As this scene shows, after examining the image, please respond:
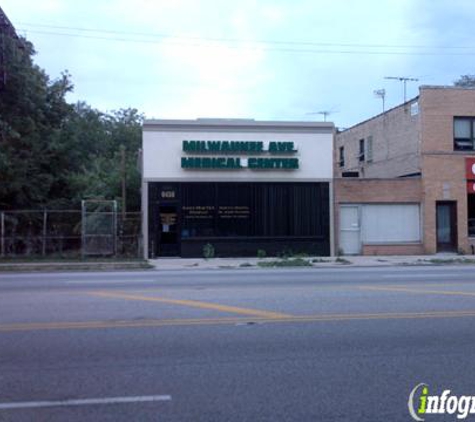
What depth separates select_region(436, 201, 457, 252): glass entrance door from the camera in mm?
27641

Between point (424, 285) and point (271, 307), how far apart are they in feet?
17.1

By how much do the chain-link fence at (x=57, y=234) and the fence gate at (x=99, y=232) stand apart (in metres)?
0.04

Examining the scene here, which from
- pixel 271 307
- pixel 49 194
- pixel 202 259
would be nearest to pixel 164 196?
pixel 202 259

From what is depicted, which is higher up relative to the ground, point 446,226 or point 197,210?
point 197,210

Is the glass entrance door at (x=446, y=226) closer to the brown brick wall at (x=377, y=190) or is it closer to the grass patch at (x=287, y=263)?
the brown brick wall at (x=377, y=190)

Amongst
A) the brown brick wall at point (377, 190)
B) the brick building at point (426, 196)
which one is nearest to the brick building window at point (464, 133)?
the brick building at point (426, 196)

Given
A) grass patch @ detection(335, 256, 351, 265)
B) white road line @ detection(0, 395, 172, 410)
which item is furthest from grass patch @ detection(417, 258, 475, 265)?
white road line @ detection(0, 395, 172, 410)

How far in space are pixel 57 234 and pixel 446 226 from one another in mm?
16822

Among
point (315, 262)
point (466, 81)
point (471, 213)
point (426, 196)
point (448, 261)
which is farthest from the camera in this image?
point (466, 81)

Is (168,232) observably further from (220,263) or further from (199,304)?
(199,304)

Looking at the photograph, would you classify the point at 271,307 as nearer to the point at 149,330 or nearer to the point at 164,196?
the point at 149,330

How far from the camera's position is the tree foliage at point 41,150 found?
2702 cm

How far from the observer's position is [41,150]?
99.8 ft

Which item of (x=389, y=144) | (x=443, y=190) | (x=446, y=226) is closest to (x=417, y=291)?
(x=443, y=190)
